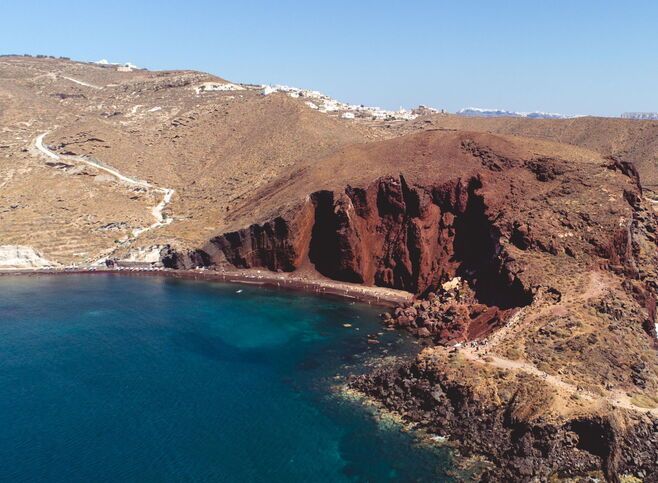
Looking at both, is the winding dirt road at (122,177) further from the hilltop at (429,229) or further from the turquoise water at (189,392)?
the turquoise water at (189,392)

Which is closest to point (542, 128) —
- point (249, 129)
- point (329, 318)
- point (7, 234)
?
point (249, 129)

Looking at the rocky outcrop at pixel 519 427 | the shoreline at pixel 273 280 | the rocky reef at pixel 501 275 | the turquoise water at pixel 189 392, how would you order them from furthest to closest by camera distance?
the shoreline at pixel 273 280 → the rocky reef at pixel 501 275 → the turquoise water at pixel 189 392 → the rocky outcrop at pixel 519 427

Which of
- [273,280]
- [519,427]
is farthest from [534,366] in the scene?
[273,280]

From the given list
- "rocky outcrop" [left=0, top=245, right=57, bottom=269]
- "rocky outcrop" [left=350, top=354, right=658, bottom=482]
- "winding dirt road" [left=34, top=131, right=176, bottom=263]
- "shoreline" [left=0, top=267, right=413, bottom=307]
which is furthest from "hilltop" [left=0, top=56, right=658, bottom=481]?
"shoreline" [left=0, top=267, right=413, bottom=307]

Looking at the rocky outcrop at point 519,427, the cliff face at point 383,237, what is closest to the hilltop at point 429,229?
the rocky outcrop at point 519,427

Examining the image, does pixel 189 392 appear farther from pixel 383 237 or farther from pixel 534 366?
pixel 383 237

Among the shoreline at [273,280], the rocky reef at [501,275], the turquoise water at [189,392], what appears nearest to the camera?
the turquoise water at [189,392]
